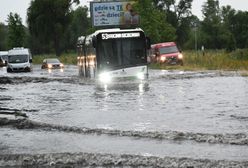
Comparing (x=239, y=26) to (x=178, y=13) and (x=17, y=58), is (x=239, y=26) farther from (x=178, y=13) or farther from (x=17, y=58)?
(x=17, y=58)

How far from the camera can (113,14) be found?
61.9 m

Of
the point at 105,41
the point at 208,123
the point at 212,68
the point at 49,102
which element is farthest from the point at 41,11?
the point at 208,123

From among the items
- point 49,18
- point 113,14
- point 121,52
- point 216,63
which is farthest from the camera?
point 49,18

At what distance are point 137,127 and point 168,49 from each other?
38.9 m

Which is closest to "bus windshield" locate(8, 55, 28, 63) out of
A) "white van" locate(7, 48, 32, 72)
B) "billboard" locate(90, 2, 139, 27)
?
"white van" locate(7, 48, 32, 72)

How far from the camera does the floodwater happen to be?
393 inches

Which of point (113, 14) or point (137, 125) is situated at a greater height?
point (113, 14)

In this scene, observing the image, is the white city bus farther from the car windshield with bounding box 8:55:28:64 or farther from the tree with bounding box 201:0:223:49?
the tree with bounding box 201:0:223:49

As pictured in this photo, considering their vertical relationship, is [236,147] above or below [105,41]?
below

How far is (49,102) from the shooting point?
814 inches

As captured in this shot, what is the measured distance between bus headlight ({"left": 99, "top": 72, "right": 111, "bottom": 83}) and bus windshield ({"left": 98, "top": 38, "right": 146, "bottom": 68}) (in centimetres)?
51

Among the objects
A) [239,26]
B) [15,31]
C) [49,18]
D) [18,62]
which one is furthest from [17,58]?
[239,26]

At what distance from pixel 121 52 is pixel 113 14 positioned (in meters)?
33.7

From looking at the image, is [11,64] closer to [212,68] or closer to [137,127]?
[212,68]
